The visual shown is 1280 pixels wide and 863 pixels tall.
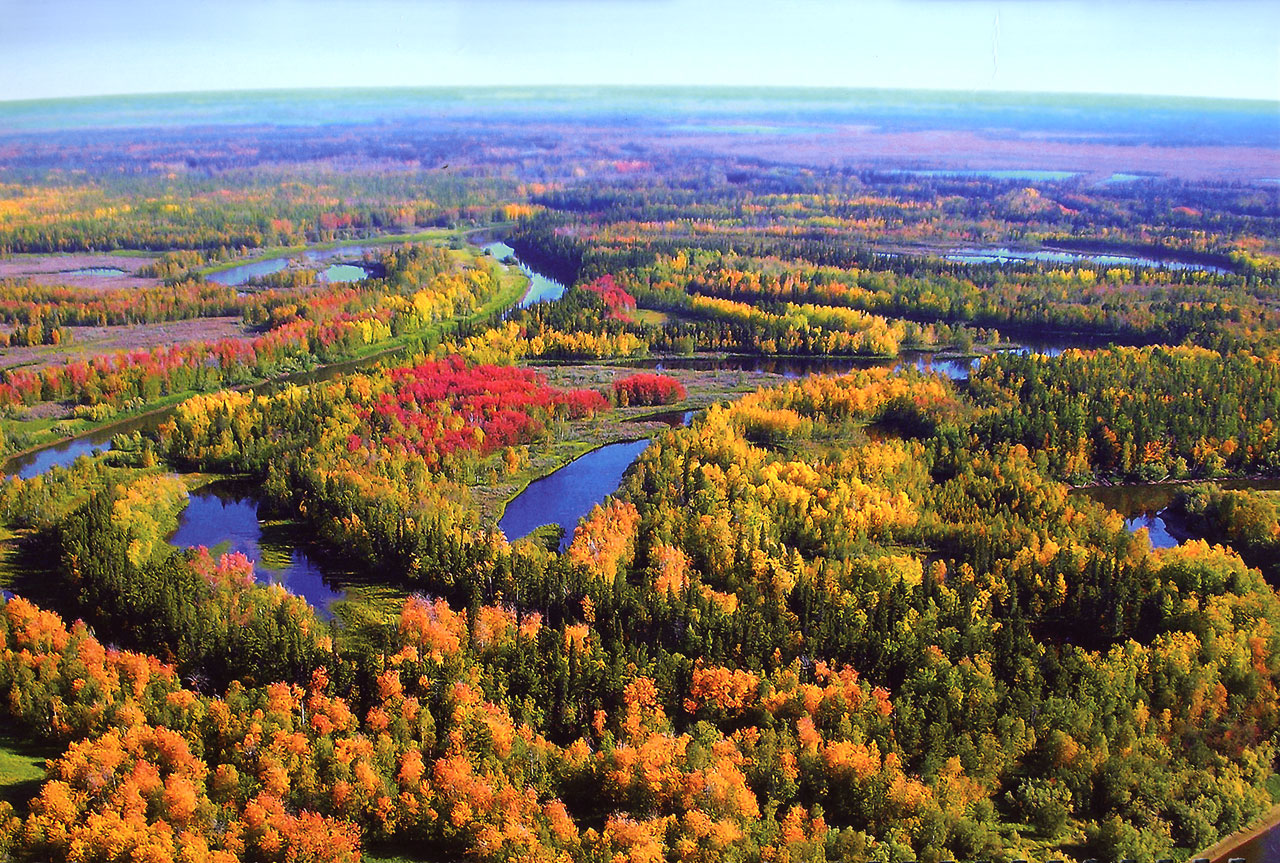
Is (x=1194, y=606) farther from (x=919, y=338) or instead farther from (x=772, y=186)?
(x=772, y=186)

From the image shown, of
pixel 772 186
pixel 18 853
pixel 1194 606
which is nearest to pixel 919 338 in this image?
pixel 1194 606

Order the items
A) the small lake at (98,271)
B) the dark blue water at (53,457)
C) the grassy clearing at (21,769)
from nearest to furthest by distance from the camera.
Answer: the grassy clearing at (21,769), the dark blue water at (53,457), the small lake at (98,271)

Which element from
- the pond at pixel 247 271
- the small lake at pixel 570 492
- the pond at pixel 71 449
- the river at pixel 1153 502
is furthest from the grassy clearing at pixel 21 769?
the pond at pixel 247 271

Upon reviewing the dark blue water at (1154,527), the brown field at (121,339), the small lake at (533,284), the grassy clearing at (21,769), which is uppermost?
the small lake at (533,284)

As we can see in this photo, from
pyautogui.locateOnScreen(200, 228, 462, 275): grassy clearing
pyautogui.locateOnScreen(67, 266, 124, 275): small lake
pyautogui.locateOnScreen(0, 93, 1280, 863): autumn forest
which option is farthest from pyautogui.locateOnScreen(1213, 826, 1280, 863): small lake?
pyautogui.locateOnScreen(67, 266, 124, 275): small lake

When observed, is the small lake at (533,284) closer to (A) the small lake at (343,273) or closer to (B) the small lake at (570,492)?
(A) the small lake at (343,273)

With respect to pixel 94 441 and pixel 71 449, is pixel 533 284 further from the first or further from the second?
pixel 71 449

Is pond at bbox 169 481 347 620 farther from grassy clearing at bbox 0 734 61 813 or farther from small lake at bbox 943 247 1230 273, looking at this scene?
small lake at bbox 943 247 1230 273

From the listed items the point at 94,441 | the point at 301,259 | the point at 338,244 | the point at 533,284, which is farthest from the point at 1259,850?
the point at 338,244
